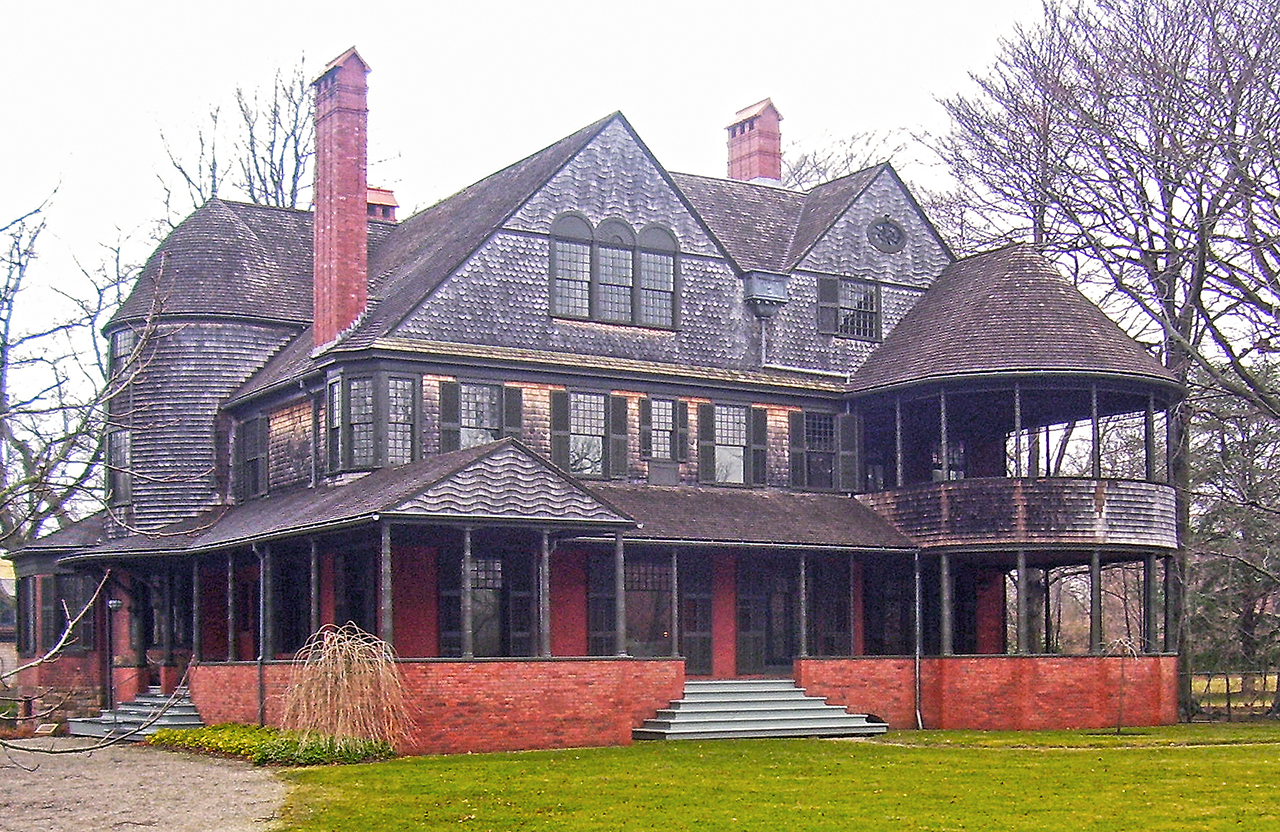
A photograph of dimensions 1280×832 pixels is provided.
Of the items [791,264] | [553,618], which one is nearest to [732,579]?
[553,618]

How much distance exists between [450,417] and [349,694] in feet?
22.8

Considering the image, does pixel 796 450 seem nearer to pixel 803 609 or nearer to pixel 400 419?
pixel 803 609

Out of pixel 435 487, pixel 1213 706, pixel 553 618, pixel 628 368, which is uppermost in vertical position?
pixel 628 368

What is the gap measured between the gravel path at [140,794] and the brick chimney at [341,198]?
8499 mm

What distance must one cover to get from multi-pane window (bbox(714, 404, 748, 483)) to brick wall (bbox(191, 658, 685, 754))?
5518mm

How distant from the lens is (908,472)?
34094mm

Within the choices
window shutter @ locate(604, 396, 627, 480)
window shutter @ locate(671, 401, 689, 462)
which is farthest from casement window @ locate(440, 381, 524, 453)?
window shutter @ locate(671, 401, 689, 462)

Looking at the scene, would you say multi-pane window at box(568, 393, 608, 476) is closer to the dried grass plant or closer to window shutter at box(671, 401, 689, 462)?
window shutter at box(671, 401, 689, 462)

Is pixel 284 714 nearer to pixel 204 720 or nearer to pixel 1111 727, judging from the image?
pixel 204 720

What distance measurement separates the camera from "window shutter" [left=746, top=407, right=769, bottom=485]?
3225 centimetres

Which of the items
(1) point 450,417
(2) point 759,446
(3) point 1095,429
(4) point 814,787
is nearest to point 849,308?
(2) point 759,446

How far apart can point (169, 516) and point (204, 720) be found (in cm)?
571

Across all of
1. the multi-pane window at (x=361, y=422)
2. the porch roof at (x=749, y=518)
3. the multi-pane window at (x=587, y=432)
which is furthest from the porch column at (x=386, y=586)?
the multi-pane window at (x=587, y=432)

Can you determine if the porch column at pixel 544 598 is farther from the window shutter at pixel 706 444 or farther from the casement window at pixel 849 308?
the casement window at pixel 849 308
